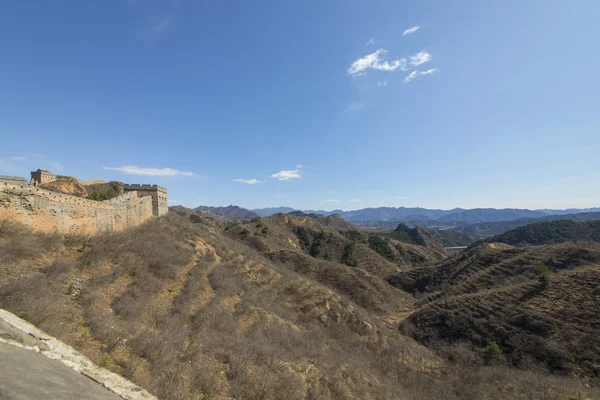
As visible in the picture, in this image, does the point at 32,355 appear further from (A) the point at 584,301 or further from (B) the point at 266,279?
(A) the point at 584,301

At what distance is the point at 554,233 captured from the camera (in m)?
126

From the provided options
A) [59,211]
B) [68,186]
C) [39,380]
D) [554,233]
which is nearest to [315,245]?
[68,186]

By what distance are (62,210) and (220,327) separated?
38.0 ft

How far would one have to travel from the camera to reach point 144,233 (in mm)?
22453

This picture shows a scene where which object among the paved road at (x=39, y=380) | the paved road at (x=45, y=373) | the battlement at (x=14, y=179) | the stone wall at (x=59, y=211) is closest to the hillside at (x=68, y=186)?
the battlement at (x=14, y=179)

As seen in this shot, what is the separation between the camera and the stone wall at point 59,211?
13.2 m

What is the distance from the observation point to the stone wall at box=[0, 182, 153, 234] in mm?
13157

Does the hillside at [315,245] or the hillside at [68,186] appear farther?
the hillside at [315,245]

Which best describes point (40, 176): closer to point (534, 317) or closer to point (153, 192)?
point (153, 192)

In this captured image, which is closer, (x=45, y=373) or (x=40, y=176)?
(x=45, y=373)

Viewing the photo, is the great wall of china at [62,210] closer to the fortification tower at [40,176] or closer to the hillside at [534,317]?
the fortification tower at [40,176]

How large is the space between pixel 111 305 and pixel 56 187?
2148cm

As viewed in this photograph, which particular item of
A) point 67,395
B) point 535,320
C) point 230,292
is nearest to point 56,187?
point 230,292

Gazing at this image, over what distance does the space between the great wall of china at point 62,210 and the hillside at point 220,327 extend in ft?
2.87
